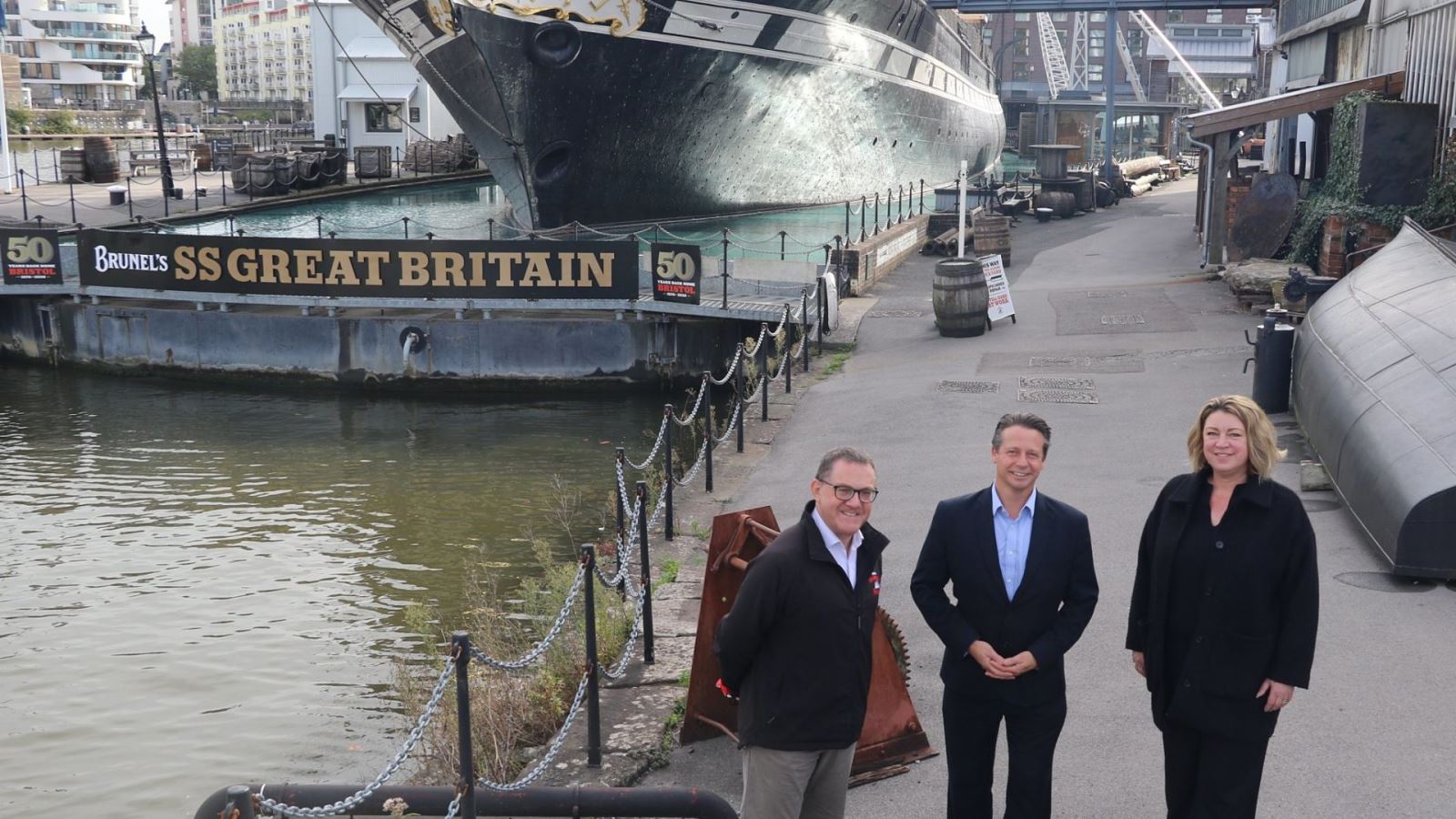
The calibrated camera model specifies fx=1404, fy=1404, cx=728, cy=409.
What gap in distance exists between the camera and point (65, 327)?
21984mm

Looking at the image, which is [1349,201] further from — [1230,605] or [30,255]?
[30,255]

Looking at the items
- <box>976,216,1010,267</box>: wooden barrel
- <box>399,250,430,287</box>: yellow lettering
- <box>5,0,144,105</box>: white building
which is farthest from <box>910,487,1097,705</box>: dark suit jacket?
<box>5,0,144,105</box>: white building

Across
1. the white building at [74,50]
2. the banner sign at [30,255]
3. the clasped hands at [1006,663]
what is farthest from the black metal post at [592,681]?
the white building at [74,50]

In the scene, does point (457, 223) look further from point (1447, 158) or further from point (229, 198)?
point (1447, 158)

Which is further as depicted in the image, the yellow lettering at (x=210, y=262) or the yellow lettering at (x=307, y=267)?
the yellow lettering at (x=210, y=262)

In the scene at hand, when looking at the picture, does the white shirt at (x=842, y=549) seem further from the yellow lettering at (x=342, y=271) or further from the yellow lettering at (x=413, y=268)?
the yellow lettering at (x=342, y=271)

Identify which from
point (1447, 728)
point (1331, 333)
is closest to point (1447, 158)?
point (1331, 333)

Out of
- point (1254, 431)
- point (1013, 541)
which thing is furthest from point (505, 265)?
point (1254, 431)

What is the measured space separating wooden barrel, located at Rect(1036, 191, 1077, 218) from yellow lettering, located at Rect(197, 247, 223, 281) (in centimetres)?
2180

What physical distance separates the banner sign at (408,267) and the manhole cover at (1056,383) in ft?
22.6

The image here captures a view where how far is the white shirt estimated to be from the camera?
15.0 feet

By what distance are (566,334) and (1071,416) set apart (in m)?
9.08

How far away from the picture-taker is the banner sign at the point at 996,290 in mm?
18938

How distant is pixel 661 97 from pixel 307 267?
10.4 m
